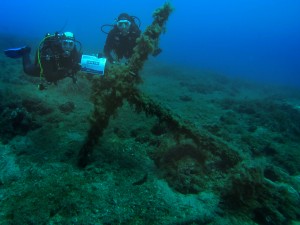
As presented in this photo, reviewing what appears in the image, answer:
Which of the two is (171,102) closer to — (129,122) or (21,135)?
(129,122)

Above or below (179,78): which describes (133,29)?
above

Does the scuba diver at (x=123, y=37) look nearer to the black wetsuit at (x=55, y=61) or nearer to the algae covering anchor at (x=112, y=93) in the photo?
the black wetsuit at (x=55, y=61)

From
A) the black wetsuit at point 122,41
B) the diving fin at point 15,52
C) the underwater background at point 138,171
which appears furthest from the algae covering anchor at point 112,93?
the diving fin at point 15,52

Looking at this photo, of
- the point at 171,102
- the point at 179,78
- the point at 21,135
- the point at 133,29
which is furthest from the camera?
the point at 179,78

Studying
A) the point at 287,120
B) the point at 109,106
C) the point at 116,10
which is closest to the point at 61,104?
the point at 109,106

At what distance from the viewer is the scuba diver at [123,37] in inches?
328

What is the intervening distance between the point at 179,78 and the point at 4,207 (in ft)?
55.6

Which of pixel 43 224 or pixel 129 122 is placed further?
pixel 129 122

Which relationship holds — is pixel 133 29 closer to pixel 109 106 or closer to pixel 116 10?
pixel 109 106

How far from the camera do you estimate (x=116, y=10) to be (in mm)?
188000

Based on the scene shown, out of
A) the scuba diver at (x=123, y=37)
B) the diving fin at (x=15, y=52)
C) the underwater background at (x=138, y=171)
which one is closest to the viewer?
the underwater background at (x=138, y=171)

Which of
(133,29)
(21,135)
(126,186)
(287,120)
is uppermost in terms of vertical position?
(133,29)

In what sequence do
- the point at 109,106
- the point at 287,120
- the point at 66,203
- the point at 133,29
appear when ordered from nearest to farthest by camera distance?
the point at 66,203 < the point at 109,106 < the point at 133,29 < the point at 287,120

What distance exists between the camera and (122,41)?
8.47 meters
